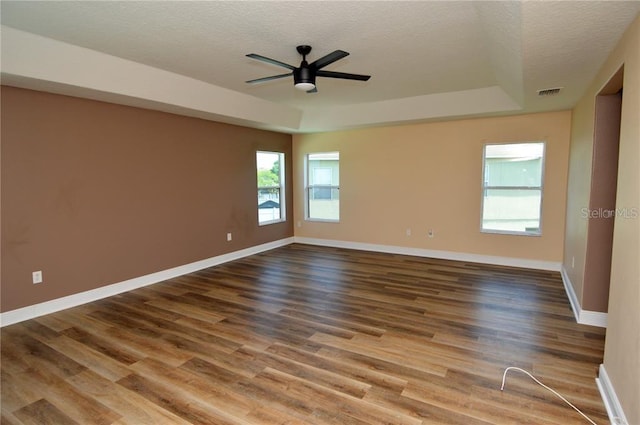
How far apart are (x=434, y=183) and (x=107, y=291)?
509 cm

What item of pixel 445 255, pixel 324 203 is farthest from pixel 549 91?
pixel 324 203

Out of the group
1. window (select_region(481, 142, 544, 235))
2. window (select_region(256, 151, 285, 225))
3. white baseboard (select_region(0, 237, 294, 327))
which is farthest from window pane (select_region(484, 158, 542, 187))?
white baseboard (select_region(0, 237, 294, 327))

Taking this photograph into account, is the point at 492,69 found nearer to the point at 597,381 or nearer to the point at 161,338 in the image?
the point at 597,381

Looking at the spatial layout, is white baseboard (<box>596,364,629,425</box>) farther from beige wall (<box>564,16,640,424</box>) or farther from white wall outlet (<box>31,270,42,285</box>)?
white wall outlet (<box>31,270,42,285</box>)

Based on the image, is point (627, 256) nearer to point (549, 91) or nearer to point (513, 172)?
point (549, 91)

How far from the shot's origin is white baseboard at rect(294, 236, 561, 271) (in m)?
5.27

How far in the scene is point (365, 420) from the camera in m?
2.04

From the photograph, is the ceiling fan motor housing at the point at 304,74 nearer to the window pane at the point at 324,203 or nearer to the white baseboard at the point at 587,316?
the white baseboard at the point at 587,316

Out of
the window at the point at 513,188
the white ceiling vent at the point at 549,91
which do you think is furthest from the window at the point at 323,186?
the white ceiling vent at the point at 549,91

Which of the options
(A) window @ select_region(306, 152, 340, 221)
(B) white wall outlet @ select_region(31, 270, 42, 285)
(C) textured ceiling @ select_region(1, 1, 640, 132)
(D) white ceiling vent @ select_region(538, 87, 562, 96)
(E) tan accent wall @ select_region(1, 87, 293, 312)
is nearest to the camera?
(C) textured ceiling @ select_region(1, 1, 640, 132)

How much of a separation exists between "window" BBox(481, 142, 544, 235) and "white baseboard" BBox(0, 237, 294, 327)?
4245 millimetres

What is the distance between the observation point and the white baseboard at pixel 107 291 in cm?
346

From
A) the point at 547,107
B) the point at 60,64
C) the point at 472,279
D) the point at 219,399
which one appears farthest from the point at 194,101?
the point at 547,107

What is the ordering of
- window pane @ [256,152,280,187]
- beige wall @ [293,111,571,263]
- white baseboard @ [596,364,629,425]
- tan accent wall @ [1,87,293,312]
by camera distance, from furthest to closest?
window pane @ [256,152,280,187], beige wall @ [293,111,571,263], tan accent wall @ [1,87,293,312], white baseboard @ [596,364,629,425]
